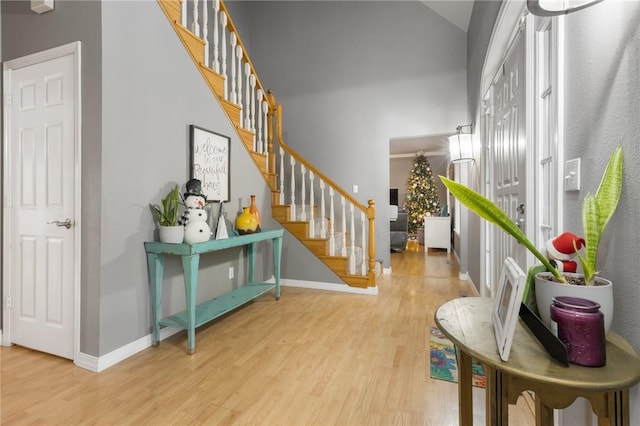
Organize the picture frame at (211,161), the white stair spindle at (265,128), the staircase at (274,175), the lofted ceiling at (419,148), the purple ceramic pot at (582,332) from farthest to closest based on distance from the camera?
1. the lofted ceiling at (419,148)
2. the white stair spindle at (265,128)
3. the staircase at (274,175)
4. the picture frame at (211,161)
5. the purple ceramic pot at (582,332)

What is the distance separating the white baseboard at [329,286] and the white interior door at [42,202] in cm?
223

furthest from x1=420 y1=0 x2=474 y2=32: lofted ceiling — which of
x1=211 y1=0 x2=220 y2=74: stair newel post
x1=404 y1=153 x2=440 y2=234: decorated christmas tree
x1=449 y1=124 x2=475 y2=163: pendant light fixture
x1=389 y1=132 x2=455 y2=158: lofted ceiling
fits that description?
x1=404 y1=153 x2=440 y2=234: decorated christmas tree

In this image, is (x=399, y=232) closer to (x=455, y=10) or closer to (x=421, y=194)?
(x=421, y=194)

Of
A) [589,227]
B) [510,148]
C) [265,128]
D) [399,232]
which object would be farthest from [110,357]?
[399,232]

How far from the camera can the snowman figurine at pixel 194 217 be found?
2.18m

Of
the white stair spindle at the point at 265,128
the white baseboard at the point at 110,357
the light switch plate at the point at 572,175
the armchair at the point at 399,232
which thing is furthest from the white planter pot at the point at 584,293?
the armchair at the point at 399,232

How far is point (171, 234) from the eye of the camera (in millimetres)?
2094

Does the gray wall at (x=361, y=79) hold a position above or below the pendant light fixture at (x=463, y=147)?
above

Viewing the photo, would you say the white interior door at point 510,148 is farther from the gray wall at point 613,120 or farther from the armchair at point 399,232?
the armchair at point 399,232

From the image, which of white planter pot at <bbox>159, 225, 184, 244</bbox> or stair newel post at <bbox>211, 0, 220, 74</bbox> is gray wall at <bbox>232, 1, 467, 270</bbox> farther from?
white planter pot at <bbox>159, 225, 184, 244</bbox>

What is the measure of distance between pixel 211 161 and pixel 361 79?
111 inches

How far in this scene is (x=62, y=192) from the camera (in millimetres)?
1981

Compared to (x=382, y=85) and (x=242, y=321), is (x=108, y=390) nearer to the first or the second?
(x=242, y=321)

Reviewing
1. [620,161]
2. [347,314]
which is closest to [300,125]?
[347,314]
